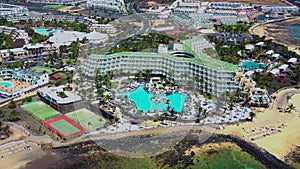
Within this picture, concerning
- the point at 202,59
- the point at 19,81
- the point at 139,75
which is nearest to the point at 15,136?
the point at 19,81

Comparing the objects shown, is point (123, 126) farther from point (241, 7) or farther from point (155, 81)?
point (241, 7)

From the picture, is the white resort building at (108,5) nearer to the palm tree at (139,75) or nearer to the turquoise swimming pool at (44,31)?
the turquoise swimming pool at (44,31)

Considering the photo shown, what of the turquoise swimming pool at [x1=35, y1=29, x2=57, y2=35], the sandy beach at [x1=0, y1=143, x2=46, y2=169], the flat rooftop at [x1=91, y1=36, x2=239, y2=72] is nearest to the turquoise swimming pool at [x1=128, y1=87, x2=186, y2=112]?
the flat rooftop at [x1=91, y1=36, x2=239, y2=72]

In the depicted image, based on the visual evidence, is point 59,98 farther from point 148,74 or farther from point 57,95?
point 148,74

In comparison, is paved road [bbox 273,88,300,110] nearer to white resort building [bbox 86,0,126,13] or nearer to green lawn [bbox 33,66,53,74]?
green lawn [bbox 33,66,53,74]

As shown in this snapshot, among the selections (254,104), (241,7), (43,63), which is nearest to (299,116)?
(254,104)

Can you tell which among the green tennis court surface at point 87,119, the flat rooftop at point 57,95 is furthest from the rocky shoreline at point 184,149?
the flat rooftop at point 57,95
